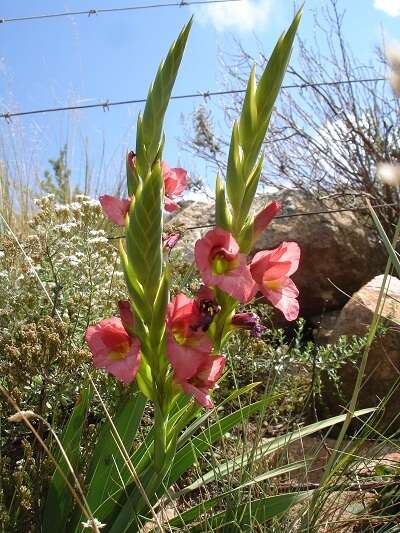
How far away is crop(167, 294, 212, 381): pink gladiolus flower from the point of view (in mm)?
1051

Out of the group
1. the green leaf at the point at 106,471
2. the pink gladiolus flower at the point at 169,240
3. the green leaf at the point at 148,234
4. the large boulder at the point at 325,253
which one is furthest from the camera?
the large boulder at the point at 325,253

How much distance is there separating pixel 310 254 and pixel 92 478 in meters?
3.38

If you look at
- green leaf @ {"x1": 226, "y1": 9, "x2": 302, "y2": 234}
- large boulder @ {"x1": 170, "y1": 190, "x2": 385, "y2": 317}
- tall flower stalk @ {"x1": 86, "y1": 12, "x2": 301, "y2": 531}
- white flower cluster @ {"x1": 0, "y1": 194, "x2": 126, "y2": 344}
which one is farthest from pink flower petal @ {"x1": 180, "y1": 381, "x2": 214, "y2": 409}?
large boulder @ {"x1": 170, "y1": 190, "x2": 385, "y2": 317}

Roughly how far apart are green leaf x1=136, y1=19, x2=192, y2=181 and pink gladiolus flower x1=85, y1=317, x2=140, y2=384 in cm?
26

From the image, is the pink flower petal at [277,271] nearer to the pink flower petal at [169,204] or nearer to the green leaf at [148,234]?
the green leaf at [148,234]

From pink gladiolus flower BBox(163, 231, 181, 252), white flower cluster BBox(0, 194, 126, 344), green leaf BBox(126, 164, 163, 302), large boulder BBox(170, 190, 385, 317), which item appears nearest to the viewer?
green leaf BBox(126, 164, 163, 302)

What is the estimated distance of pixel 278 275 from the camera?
3.73ft

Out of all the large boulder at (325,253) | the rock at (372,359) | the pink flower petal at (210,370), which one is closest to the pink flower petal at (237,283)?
the pink flower petal at (210,370)

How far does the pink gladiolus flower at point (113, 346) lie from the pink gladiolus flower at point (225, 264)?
0.53ft

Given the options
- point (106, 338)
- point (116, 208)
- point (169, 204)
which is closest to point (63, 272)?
point (169, 204)

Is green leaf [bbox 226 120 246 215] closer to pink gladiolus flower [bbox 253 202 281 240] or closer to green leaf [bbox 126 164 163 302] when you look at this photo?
pink gladiolus flower [bbox 253 202 281 240]

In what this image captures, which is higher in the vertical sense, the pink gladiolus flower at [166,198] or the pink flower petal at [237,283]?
the pink gladiolus flower at [166,198]

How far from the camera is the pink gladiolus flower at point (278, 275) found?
44.1 inches

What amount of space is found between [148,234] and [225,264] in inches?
5.8
